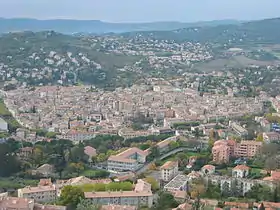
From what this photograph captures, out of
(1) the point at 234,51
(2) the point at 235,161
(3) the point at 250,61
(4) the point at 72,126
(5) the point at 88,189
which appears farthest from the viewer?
(1) the point at 234,51

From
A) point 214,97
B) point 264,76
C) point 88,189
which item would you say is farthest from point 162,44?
point 88,189

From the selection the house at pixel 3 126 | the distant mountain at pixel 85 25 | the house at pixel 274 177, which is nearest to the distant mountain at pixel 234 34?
the distant mountain at pixel 85 25

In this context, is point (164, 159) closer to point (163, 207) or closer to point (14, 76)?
point (163, 207)

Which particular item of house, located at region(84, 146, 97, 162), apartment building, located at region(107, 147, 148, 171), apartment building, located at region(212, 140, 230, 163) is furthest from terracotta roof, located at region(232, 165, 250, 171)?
house, located at region(84, 146, 97, 162)

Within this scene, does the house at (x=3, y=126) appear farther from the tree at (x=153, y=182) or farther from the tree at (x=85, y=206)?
the tree at (x=85, y=206)

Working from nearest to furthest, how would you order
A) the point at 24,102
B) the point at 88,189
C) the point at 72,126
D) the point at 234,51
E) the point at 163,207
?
the point at 163,207
the point at 88,189
the point at 72,126
the point at 24,102
the point at 234,51

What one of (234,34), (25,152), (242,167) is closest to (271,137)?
(242,167)

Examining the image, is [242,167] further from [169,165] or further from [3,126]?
[3,126]
